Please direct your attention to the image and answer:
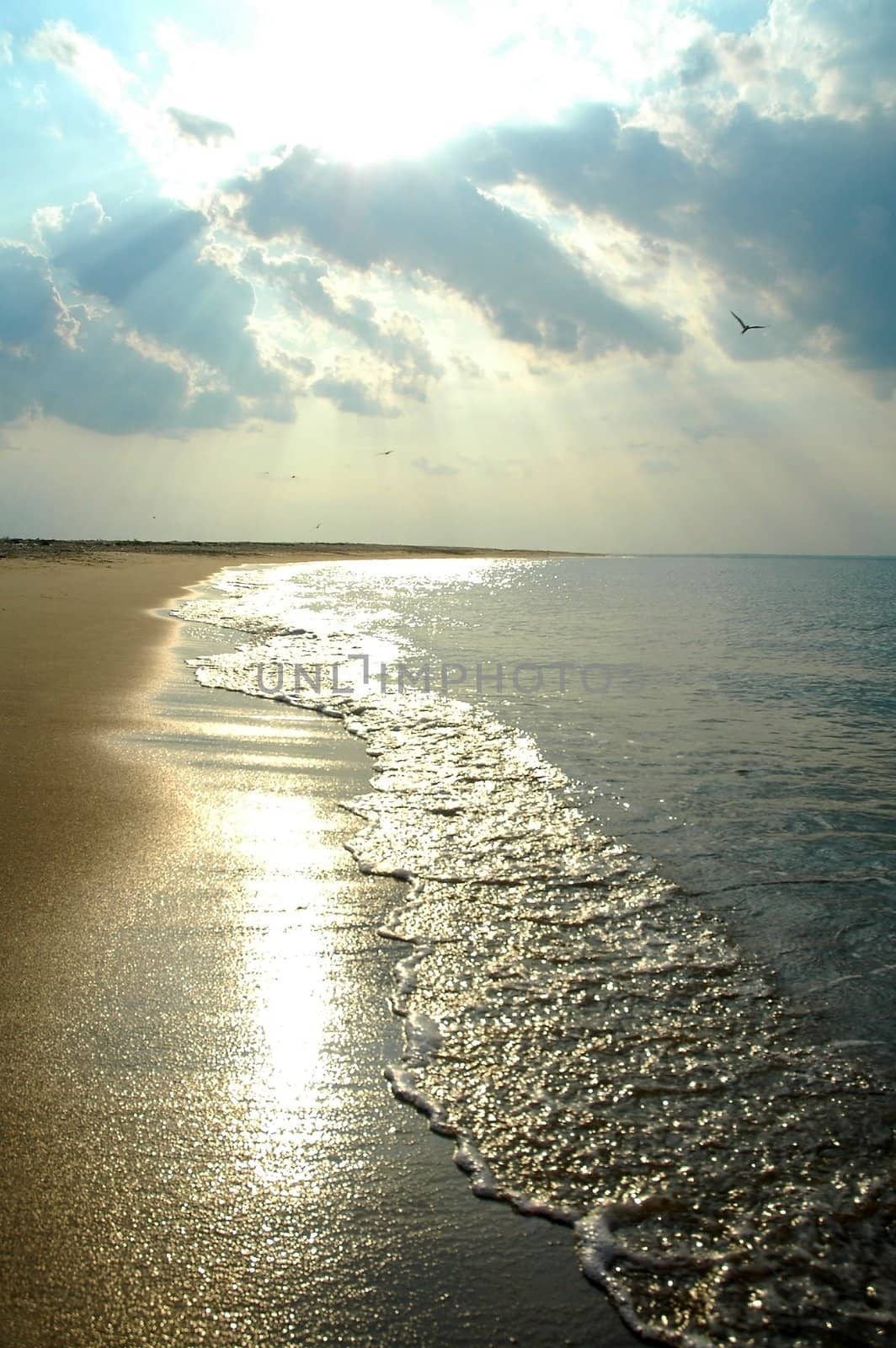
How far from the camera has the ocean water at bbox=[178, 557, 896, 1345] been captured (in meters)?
2.51

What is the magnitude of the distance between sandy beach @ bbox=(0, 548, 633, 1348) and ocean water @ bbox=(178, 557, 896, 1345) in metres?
0.19

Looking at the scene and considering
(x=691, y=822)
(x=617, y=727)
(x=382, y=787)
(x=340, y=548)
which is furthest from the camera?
(x=340, y=548)

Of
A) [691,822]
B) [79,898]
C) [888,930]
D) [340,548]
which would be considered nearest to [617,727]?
[691,822]

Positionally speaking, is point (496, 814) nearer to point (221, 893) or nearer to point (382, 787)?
point (382, 787)

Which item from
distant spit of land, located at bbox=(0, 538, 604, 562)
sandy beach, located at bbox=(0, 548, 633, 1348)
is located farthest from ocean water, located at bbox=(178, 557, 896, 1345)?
distant spit of land, located at bbox=(0, 538, 604, 562)

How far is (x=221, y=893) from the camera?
479cm

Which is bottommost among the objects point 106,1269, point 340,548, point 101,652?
point 106,1269

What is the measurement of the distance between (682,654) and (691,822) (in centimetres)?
1109

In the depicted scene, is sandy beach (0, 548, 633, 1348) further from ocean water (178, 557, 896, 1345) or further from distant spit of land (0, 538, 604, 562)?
distant spit of land (0, 538, 604, 562)

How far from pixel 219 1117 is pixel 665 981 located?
6.94 ft

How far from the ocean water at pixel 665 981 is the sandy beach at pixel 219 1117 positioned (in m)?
0.19

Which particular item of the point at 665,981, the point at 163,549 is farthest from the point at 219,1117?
the point at 163,549

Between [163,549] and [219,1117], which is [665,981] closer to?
[219,1117]

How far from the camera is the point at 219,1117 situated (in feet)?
9.46
